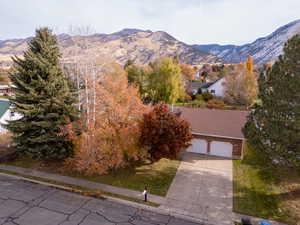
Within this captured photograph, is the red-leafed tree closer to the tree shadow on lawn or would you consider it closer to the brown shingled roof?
the tree shadow on lawn

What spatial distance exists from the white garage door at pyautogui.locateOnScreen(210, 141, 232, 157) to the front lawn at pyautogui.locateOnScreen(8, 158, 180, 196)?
153 inches

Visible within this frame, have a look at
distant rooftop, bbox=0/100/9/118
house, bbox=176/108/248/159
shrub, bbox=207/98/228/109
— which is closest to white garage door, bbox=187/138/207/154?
house, bbox=176/108/248/159

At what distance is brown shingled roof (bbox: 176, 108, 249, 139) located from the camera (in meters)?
16.3

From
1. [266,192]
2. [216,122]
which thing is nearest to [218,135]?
[216,122]

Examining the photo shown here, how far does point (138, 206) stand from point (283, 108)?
905 centimetres

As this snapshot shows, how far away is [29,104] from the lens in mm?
13375

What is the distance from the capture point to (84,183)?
1153 cm

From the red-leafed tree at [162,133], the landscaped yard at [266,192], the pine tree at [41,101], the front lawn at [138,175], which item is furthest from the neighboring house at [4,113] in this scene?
the landscaped yard at [266,192]

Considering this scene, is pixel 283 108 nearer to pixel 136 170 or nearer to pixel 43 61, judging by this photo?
pixel 136 170

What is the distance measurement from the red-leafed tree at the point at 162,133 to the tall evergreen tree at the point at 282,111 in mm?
4545

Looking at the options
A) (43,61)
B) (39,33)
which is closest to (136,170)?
(43,61)

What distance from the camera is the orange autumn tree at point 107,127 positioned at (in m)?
11.3

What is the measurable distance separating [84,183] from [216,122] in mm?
12666

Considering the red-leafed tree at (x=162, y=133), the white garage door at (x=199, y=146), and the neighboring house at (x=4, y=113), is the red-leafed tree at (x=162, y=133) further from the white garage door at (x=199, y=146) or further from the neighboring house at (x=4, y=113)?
the neighboring house at (x=4, y=113)
